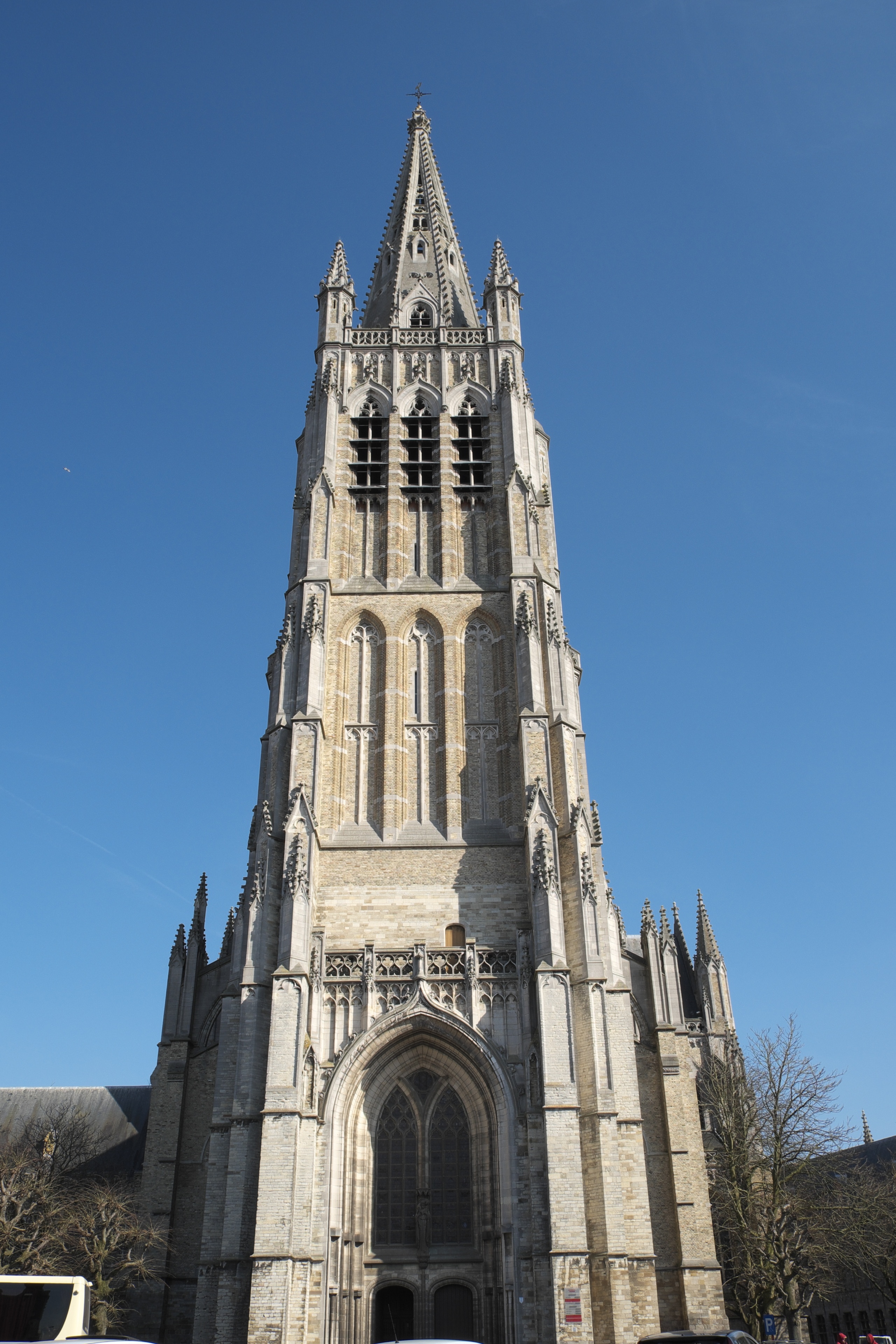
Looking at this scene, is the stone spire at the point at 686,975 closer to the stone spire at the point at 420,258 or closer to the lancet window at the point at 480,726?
the lancet window at the point at 480,726

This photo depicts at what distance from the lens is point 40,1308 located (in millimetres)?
14211

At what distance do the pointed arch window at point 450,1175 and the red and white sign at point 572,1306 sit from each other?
323 cm

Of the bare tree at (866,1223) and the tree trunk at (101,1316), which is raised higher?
the bare tree at (866,1223)

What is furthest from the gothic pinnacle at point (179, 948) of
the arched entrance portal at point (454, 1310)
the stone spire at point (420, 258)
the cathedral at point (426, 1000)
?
the stone spire at point (420, 258)

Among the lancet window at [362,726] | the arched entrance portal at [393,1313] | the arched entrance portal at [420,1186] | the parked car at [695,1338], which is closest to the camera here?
the parked car at [695,1338]

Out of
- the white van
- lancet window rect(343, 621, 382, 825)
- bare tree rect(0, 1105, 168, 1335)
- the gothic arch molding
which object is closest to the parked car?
the white van

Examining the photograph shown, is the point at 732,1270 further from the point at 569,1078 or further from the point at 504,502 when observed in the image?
the point at 504,502

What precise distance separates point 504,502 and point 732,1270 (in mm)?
23498

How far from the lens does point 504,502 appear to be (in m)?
35.2

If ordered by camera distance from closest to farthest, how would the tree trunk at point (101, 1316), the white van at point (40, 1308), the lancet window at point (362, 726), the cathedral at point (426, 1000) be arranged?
the white van at point (40, 1308)
the tree trunk at point (101, 1316)
the cathedral at point (426, 1000)
the lancet window at point (362, 726)

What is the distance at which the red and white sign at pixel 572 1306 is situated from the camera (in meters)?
22.2

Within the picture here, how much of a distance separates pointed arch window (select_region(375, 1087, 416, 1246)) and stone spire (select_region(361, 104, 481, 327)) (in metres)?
26.8

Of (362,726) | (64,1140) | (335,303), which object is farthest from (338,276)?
(64,1140)

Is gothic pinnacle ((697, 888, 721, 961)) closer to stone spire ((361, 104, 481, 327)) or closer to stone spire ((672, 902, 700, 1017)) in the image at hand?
stone spire ((672, 902, 700, 1017))
